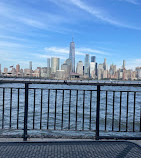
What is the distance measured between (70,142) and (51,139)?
448mm

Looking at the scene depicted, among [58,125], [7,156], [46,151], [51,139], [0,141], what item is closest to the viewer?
[7,156]

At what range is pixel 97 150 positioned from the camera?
3.66 m

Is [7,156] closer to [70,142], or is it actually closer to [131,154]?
[70,142]

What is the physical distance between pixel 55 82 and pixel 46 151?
140cm

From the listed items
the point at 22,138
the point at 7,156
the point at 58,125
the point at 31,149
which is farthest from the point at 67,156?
the point at 58,125

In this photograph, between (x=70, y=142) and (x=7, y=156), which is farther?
(x=70, y=142)

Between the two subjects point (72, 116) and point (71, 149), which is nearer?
point (71, 149)

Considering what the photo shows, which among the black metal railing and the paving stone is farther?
the black metal railing

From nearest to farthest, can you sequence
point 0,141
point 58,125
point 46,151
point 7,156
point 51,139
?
1. point 7,156
2. point 46,151
3. point 0,141
4. point 51,139
5. point 58,125

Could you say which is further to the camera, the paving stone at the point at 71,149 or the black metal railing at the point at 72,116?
the black metal railing at the point at 72,116

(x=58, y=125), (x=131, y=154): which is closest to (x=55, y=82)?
(x=131, y=154)

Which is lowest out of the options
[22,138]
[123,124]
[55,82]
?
[123,124]

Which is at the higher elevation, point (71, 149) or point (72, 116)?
point (71, 149)

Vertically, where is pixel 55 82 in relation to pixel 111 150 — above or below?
above
